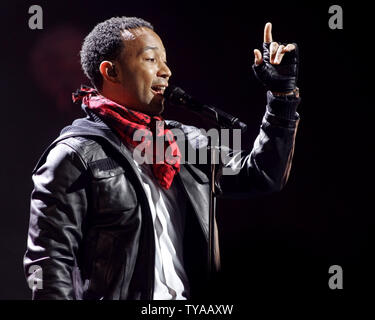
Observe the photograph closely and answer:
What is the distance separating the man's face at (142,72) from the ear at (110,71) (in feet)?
0.08

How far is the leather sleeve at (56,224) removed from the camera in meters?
1.45

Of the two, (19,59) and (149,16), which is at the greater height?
(149,16)

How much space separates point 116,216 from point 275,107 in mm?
620

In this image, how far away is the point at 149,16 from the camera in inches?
95.2

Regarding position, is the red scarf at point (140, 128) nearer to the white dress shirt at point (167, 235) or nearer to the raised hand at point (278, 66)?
the white dress shirt at point (167, 235)

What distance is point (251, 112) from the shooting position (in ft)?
8.11

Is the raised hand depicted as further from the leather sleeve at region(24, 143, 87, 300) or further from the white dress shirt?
the leather sleeve at region(24, 143, 87, 300)

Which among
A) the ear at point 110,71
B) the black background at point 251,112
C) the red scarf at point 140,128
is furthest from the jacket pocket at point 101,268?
the black background at point 251,112

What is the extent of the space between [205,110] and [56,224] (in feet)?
1.82

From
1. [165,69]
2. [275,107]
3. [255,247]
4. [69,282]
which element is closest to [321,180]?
[255,247]

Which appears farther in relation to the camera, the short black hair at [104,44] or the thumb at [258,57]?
the short black hair at [104,44]

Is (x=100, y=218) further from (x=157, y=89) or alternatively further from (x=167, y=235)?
(x=157, y=89)
